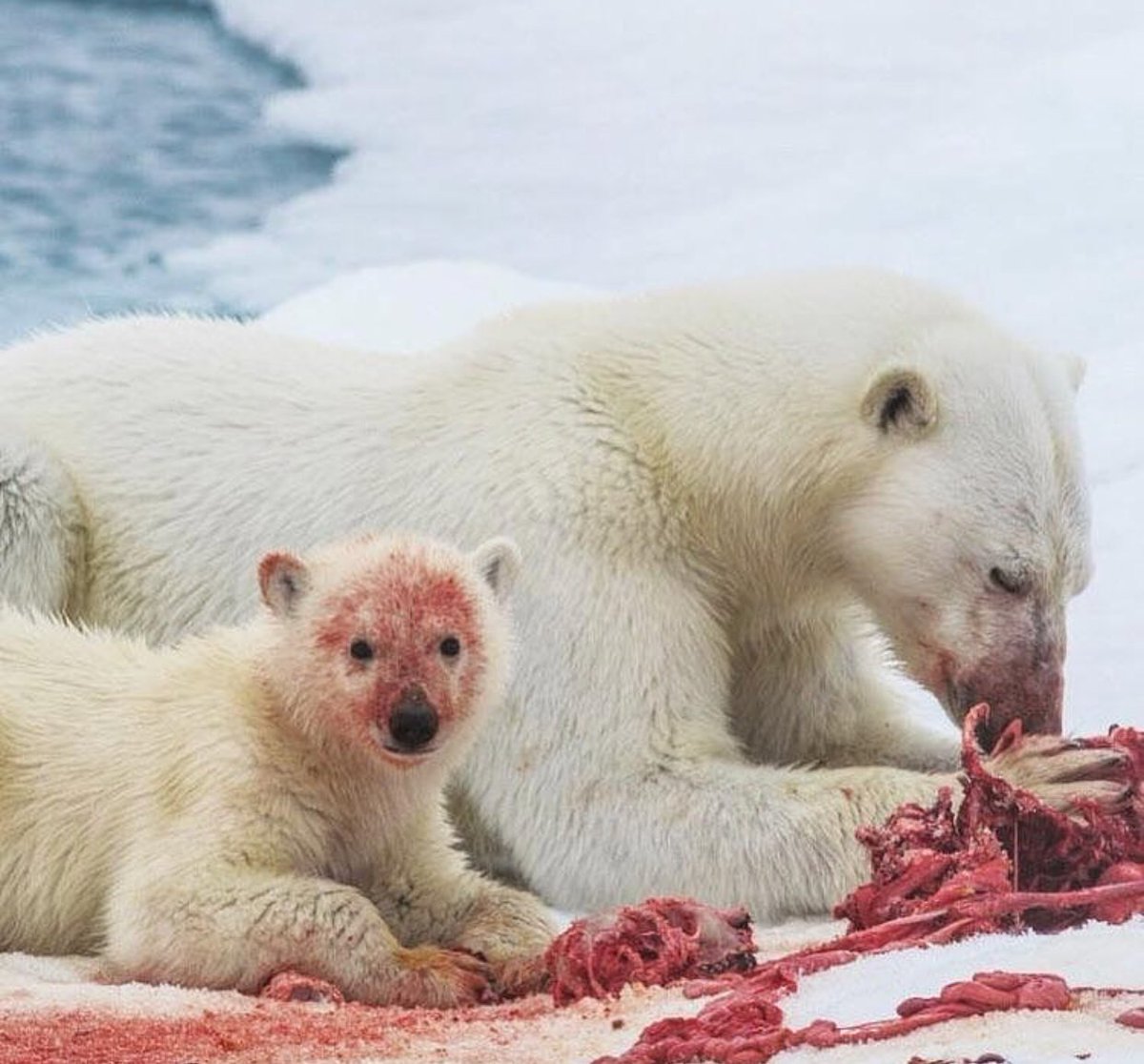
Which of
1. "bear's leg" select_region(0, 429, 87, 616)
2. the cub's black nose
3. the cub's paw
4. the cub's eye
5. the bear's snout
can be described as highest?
"bear's leg" select_region(0, 429, 87, 616)

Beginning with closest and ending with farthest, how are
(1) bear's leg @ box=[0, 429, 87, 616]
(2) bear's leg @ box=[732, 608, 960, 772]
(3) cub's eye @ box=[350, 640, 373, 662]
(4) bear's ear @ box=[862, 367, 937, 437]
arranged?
(3) cub's eye @ box=[350, 640, 373, 662], (4) bear's ear @ box=[862, 367, 937, 437], (1) bear's leg @ box=[0, 429, 87, 616], (2) bear's leg @ box=[732, 608, 960, 772]

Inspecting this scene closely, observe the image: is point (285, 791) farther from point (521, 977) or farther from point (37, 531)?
point (37, 531)

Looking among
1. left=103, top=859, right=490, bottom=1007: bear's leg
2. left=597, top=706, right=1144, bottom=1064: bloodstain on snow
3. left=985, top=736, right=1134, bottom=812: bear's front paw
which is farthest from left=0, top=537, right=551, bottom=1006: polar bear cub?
left=985, top=736, right=1134, bottom=812: bear's front paw

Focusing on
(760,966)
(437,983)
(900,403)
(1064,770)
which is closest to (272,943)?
(437,983)

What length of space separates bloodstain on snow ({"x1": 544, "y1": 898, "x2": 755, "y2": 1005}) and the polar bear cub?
15 centimetres

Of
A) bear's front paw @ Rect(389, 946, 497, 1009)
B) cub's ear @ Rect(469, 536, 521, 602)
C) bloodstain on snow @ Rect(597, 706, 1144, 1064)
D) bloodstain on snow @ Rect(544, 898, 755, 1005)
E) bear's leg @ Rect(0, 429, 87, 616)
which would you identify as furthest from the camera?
bear's leg @ Rect(0, 429, 87, 616)

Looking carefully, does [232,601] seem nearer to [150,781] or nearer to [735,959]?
[150,781]

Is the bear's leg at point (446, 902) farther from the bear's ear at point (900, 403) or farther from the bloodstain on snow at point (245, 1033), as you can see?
the bear's ear at point (900, 403)

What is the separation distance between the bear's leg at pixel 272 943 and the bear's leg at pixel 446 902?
12 centimetres

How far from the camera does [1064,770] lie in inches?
155

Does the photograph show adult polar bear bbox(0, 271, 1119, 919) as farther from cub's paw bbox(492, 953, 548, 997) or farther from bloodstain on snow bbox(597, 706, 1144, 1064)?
cub's paw bbox(492, 953, 548, 997)

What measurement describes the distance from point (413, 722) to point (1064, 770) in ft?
3.76

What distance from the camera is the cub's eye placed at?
3537 mm

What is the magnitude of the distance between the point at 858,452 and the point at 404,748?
4.18 ft
